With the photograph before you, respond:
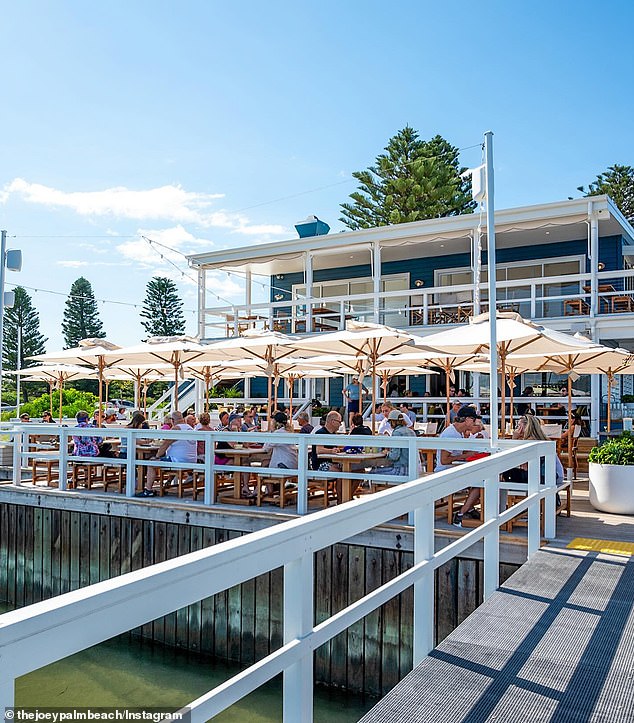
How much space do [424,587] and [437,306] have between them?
1455 cm

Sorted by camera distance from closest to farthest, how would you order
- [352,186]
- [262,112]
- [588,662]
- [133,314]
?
1. [588,662]
2. [262,112]
3. [352,186]
4. [133,314]

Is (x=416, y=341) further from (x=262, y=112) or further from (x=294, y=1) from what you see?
(x=262, y=112)

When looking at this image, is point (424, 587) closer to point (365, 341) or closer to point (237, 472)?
point (237, 472)

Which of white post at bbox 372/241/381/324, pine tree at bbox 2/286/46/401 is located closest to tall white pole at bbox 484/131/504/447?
white post at bbox 372/241/381/324

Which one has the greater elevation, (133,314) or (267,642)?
(133,314)

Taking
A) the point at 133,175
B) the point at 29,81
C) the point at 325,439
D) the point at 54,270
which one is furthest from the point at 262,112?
the point at 54,270

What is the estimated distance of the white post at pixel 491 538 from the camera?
16.6 ft

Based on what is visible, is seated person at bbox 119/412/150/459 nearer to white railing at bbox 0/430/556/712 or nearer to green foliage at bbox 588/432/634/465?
green foliage at bbox 588/432/634/465

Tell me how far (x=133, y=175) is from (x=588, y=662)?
26.3m

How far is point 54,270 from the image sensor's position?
61812 mm

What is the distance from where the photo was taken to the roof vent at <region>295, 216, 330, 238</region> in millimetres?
22969

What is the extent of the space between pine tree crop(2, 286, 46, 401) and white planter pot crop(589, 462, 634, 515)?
163 feet

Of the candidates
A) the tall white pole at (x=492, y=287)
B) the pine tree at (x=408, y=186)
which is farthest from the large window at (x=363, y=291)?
the pine tree at (x=408, y=186)

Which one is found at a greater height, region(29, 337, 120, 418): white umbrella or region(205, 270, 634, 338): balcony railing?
region(205, 270, 634, 338): balcony railing
